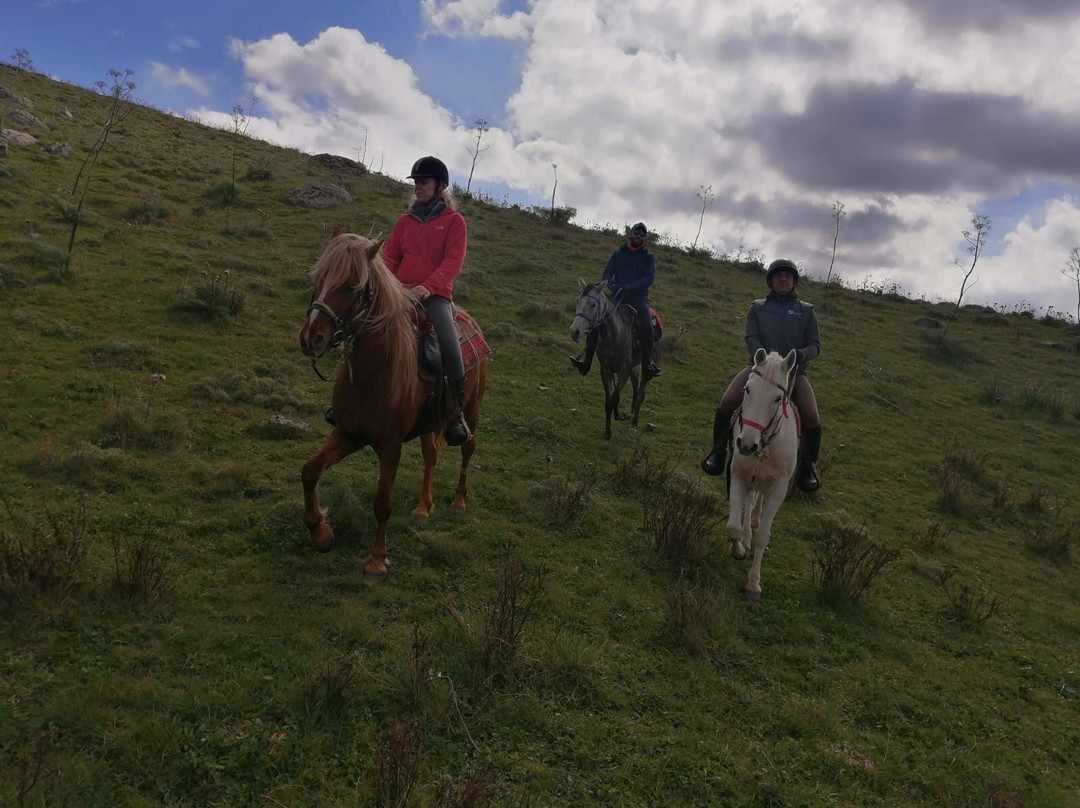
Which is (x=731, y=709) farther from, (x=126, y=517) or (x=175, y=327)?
(x=175, y=327)

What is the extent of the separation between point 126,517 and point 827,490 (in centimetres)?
926

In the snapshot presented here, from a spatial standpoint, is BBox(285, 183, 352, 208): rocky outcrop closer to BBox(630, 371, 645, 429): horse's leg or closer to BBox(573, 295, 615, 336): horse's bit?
BBox(573, 295, 615, 336): horse's bit

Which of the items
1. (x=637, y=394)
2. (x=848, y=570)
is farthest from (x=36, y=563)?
(x=637, y=394)

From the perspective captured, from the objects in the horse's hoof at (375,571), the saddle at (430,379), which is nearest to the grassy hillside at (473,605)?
the horse's hoof at (375,571)

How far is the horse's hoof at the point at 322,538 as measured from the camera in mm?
5184

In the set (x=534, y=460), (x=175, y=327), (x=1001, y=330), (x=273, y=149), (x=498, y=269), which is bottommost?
(x=534, y=460)

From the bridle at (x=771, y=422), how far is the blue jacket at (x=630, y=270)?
536 centimetres

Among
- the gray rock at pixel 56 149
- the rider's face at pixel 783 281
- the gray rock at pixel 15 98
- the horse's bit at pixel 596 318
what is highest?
the gray rock at pixel 15 98

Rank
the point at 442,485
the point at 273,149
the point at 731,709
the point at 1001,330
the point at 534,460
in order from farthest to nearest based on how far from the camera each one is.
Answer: the point at 273,149 < the point at 1001,330 < the point at 534,460 < the point at 442,485 < the point at 731,709

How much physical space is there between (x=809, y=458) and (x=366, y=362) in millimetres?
4905

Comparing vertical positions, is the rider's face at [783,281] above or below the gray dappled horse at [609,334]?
above

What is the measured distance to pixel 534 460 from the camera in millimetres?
8695

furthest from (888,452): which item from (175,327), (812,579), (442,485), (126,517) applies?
(175,327)

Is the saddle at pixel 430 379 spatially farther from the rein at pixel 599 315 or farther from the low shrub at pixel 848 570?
the rein at pixel 599 315
